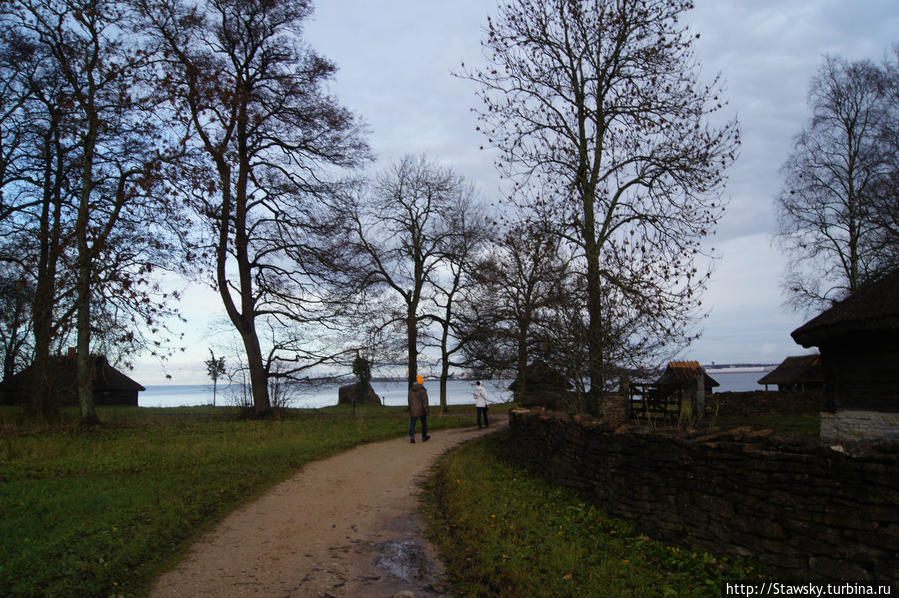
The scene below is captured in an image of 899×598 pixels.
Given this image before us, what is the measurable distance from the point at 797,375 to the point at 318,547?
46143 millimetres

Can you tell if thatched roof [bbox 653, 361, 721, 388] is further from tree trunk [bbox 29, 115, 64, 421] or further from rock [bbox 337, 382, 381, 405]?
tree trunk [bbox 29, 115, 64, 421]

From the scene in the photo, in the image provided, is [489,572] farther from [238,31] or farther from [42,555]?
[238,31]

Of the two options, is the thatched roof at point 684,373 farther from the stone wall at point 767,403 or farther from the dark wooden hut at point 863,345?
the dark wooden hut at point 863,345

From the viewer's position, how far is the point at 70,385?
1681 centimetres

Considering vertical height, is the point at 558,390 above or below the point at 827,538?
above

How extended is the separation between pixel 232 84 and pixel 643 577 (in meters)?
17.7

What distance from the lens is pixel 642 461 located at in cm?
855

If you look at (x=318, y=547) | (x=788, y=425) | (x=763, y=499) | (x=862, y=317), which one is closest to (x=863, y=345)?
(x=862, y=317)

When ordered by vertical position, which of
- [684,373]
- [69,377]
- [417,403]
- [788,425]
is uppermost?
[69,377]

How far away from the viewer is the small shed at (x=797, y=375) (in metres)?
42.0

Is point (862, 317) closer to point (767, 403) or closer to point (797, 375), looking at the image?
point (767, 403)

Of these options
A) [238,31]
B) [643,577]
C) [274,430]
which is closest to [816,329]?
[643,577]

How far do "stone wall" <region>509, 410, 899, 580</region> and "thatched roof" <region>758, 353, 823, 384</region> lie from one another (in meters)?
39.2

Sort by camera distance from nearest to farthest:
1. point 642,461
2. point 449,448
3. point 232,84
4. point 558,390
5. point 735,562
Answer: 1. point 735,562
2. point 642,461
3. point 558,390
4. point 449,448
5. point 232,84
